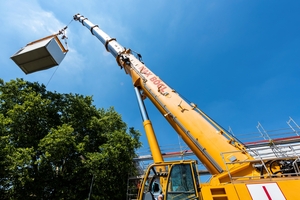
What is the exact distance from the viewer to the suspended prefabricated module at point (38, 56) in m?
10.3

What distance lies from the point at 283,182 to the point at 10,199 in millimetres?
12042

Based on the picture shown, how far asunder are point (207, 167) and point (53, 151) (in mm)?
8823

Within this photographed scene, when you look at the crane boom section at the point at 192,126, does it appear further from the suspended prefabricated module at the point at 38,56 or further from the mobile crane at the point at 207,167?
the suspended prefabricated module at the point at 38,56

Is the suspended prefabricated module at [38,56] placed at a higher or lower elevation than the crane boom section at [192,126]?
higher

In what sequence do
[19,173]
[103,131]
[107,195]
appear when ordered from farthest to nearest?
1. [103,131]
2. [107,195]
3. [19,173]

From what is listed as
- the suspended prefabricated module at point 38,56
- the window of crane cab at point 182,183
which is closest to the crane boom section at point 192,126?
the window of crane cab at point 182,183

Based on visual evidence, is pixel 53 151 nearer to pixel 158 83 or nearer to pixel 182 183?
pixel 158 83

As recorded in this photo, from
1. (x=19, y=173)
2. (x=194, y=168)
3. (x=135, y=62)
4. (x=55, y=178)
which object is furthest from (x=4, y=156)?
(x=194, y=168)

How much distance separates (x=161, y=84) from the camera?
23.8 ft

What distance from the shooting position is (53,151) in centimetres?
966

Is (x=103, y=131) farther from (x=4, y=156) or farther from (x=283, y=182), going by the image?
(x=283, y=182)

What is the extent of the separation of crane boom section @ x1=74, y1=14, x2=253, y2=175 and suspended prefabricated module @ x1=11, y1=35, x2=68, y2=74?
235 inches

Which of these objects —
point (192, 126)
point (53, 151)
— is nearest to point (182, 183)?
point (192, 126)

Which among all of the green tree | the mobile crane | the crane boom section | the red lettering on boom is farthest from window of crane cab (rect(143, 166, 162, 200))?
the green tree
